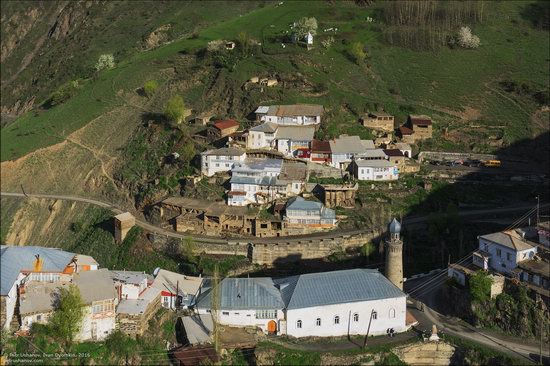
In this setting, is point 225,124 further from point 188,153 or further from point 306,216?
point 306,216

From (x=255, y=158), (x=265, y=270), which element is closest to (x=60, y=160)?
(x=255, y=158)

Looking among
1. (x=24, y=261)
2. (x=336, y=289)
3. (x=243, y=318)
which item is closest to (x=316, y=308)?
(x=336, y=289)

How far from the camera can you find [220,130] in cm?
8188

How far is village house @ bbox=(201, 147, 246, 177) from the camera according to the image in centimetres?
7506

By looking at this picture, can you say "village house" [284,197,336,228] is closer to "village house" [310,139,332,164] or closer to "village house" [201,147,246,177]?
→ "village house" [310,139,332,164]

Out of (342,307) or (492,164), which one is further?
(492,164)

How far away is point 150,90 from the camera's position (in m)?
99.2

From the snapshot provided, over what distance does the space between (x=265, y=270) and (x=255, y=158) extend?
16.3 metres

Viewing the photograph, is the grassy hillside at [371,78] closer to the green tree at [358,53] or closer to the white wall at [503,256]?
the green tree at [358,53]

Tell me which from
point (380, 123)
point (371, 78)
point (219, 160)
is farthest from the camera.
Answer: point (371, 78)

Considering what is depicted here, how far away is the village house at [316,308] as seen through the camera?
50969 millimetres

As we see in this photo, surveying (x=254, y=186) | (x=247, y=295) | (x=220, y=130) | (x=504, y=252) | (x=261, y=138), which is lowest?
(x=247, y=295)

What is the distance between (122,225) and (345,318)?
96.3 ft

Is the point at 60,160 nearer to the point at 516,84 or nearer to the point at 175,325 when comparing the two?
the point at 175,325
